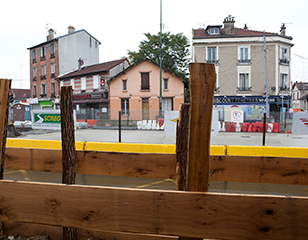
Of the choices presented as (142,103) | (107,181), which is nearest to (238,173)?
(107,181)

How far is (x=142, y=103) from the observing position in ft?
109

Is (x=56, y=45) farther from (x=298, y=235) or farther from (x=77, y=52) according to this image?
(x=298, y=235)

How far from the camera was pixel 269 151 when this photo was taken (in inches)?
216

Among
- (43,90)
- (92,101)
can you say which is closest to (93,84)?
(92,101)

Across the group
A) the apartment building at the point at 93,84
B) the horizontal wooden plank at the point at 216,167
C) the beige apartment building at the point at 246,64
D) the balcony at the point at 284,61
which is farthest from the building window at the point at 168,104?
the horizontal wooden plank at the point at 216,167

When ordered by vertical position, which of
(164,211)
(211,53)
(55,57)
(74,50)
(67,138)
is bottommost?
(164,211)

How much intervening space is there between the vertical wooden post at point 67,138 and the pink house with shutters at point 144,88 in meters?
28.3

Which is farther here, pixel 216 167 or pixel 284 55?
pixel 284 55

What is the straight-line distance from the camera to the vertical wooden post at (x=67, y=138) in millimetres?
2820

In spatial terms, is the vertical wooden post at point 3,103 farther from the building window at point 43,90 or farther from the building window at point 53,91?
the building window at point 43,90

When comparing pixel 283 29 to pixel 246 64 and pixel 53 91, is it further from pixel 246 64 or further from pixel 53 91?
pixel 53 91

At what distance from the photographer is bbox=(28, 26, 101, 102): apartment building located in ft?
132

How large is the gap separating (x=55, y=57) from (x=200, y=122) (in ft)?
142

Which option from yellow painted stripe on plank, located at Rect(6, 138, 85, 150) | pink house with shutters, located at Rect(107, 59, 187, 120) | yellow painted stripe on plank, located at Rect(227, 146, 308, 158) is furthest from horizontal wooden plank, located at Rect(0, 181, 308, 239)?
pink house with shutters, located at Rect(107, 59, 187, 120)
